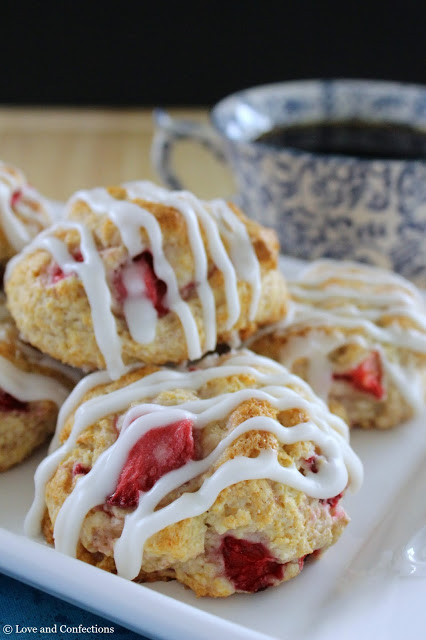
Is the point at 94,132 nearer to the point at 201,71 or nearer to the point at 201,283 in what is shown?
the point at 201,71

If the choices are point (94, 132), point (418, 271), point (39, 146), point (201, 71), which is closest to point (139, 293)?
point (418, 271)

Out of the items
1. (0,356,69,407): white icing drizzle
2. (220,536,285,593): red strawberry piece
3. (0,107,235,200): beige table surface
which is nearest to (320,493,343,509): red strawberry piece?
(220,536,285,593): red strawberry piece

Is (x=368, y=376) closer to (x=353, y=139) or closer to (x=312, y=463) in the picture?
(x=312, y=463)

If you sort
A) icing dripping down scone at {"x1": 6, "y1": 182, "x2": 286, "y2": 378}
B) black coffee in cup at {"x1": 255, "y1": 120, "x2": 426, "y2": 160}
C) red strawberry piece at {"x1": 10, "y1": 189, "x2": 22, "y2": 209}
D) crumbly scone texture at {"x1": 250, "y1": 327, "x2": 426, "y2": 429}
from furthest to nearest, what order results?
black coffee in cup at {"x1": 255, "y1": 120, "x2": 426, "y2": 160}, red strawberry piece at {"x1": 10, "y1": 189, "x2": 22, "y2": 209}, crumbly scone texture at {"x1": 250, "y1": 327, "x2": 426, "y2": 429}, icing dripping down scone at {"x1": 6, "y1": 182, "x2": 286, "y2": 378}

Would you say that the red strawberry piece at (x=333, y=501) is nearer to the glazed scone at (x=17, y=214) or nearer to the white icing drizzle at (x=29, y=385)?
the white icing drizzle at (x=29, y=385)

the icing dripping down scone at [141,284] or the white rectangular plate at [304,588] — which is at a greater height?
the icing dripping down scone at [141,284]

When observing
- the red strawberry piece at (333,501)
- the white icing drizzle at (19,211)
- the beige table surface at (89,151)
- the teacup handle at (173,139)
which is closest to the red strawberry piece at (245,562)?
the red strawberry piece at (333,501)

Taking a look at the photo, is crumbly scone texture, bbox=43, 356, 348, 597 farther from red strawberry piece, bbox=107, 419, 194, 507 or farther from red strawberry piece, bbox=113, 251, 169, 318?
red strawberry piece, bbox=113, 251, 169, 318
